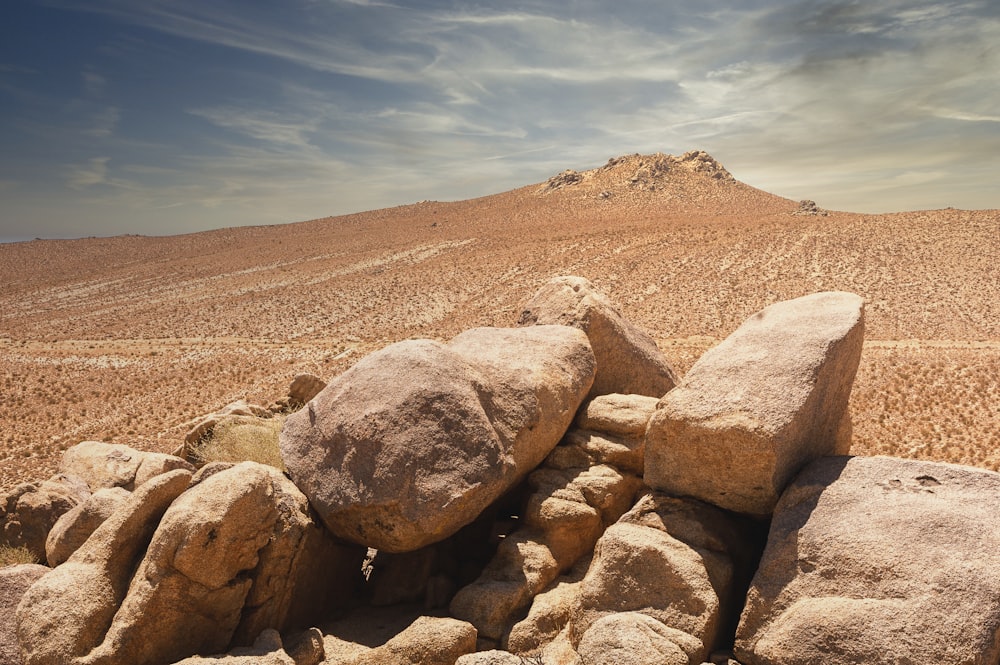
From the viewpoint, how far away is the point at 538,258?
5831 cm

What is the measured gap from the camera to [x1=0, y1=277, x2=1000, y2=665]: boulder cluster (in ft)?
19.6

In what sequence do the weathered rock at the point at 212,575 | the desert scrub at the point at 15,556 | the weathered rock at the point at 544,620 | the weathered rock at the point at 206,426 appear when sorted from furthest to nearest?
the weathered rock at the point at 206,426, the desert scrub at the point at 15,556, the weathered rock at the point at 544,620, the weathered rock at the point at 212,575

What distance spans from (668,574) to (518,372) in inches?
123

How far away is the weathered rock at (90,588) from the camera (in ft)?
20.8

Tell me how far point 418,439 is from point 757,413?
141 inches

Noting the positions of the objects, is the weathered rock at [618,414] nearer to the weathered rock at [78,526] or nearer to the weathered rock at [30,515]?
→ the weathered rock at [78,526]

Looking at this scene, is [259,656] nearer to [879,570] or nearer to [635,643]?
[635,643]

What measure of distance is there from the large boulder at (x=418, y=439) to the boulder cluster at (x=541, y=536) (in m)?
0.03

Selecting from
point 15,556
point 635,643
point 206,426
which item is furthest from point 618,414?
point 206,426

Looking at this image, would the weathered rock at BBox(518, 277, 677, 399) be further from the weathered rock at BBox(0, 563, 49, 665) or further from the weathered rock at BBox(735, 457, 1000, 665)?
the weathered rock at BBox(0, 563, 49, 665)

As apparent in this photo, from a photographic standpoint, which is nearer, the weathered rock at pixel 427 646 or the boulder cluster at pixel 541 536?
the boulder cluster at pixel 541 536

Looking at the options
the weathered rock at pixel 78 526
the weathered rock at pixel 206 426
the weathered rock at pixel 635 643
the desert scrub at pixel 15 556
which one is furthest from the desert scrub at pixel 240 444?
the weathered rock at pixel 635 643

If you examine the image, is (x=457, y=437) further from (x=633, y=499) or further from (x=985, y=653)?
(x=985, y=653)

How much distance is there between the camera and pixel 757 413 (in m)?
6.80
